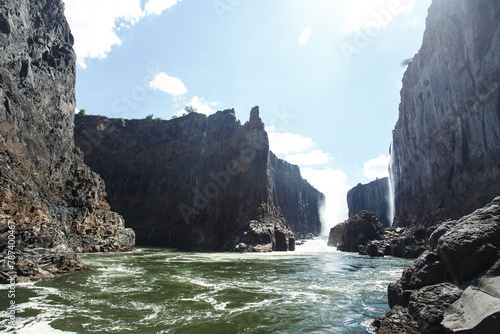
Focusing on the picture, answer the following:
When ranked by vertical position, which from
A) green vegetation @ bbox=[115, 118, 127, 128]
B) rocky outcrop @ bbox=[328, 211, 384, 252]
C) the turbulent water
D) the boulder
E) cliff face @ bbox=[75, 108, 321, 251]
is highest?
green vegetation @ bbox=[115, 118, 127, 128]

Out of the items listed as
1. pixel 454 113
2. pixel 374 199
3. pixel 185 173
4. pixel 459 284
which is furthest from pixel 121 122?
pixel 374 199

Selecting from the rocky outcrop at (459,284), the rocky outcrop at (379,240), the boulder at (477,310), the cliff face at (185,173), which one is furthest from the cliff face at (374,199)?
the boulder at (477,310)

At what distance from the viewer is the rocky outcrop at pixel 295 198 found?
122375 mm

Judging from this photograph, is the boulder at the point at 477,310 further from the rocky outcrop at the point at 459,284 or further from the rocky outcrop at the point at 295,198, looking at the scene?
the rocky outcrop at the point at 295,198

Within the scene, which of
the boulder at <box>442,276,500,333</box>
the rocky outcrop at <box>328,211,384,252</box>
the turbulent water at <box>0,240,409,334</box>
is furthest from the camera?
the rocky outcrop at <box>328,211,384,252</box>

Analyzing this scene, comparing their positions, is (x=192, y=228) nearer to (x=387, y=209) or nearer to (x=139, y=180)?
(x=139, y=180)

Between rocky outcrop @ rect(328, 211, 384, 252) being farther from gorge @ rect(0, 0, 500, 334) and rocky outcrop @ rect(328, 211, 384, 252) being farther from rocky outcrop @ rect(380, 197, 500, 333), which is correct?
rocky outcrop @ rect(380, 197, 500, 333)

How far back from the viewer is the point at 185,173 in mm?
77062

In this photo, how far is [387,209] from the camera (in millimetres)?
123250

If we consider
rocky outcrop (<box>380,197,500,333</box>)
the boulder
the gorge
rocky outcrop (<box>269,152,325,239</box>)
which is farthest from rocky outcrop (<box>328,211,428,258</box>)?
rocky outcrop (<box>269,152,325,239</box>)

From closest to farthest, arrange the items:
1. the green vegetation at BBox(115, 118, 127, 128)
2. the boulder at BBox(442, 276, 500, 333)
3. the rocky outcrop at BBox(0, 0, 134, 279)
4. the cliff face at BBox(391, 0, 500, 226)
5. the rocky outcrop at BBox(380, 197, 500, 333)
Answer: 1. the boulder at BBox(442, 276, 500, 333)
2. the rocky outcrop at BBox(380, 197, 500, 333)
3. the rocky outcrop at BBox(0, 0, 134, 279)
4. the cliff face at BBox(391, 0, 500, 226)
5. the green vegetation at BBox(115, 118, 127, 128)

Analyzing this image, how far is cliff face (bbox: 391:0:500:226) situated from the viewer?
112ft

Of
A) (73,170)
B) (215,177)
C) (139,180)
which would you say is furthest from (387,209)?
(73,170)

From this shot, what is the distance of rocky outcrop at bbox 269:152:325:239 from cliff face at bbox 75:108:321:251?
42762 millimetres
